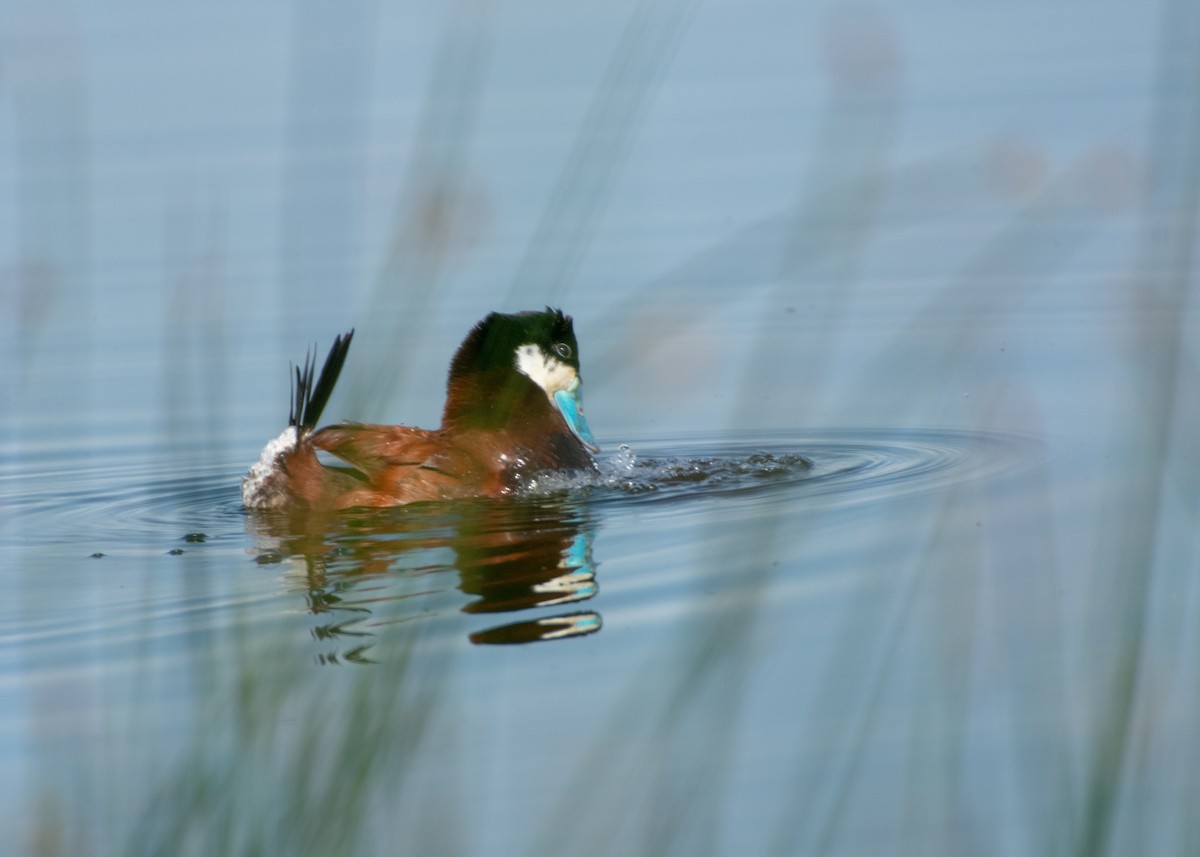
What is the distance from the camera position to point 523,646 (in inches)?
164

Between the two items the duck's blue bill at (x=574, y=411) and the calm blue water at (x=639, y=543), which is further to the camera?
the duck's blue bill at (x=574, y=411)

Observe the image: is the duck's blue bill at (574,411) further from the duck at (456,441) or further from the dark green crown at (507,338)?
the dark green crown at (507,338)

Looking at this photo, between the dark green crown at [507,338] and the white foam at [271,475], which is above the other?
the dark green crown at [507,338]

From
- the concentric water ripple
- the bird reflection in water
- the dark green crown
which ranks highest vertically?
the dark green crown

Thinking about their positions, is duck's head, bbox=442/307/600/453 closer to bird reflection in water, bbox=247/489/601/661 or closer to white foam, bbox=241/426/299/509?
bird reflection in water, bbox=247/489/601/661

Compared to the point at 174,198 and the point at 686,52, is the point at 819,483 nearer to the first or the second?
the point at 174,198

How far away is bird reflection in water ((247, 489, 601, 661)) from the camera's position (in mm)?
4359

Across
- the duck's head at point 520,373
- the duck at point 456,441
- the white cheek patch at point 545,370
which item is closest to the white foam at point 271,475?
the duck at point 456,441

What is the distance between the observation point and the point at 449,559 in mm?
4969

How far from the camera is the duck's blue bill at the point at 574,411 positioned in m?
7.42

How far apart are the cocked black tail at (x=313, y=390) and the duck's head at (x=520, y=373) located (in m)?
0.66

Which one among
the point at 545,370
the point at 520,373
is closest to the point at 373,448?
the point at 520,373

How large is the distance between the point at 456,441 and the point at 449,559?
5.36 feet

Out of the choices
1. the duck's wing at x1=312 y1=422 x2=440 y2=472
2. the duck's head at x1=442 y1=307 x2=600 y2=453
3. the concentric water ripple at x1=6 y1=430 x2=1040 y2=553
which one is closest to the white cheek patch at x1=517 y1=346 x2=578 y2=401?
the duck's head at x1=442 y1=307 x2=600 y2=453
